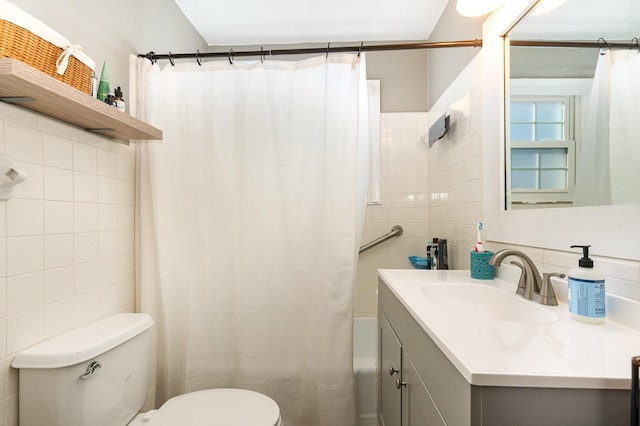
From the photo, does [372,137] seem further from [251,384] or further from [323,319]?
[251,384]

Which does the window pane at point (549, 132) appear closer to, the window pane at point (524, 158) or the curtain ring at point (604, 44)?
the window pane at point (524, 158)

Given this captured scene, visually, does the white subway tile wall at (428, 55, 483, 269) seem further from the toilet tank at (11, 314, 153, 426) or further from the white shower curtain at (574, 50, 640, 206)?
the toilet tank at (11, 314, 153, 426)

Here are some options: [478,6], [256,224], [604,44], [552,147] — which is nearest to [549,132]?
[552,147]

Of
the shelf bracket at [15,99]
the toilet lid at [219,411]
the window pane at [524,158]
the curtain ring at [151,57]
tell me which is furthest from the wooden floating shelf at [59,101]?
the window pane at [524,158]

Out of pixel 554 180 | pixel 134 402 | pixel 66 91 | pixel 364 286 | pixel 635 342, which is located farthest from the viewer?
pixel 364 286

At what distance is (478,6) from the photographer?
4.23 ft

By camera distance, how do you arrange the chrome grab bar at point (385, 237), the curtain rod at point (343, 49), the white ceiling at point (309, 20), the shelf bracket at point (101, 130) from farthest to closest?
the chrome grab bar at point (385, 237) < the white ceiling at point (309, 20) < the curtain rod at point (343, 49) < the shelf bracket at point (101, 130)

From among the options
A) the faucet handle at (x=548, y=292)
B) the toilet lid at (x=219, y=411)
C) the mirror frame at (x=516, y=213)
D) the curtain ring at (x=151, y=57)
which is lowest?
the toilet lid at (x=219, y=411)

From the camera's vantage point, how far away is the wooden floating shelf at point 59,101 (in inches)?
30.8

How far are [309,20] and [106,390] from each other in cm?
226

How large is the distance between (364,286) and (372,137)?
44.3 inches

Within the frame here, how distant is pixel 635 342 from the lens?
25.9 inches

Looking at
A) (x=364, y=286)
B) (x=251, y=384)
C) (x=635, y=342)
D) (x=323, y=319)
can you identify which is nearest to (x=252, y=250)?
(x=323, y=319)

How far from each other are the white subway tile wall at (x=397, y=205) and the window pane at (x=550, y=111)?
1.30 m
